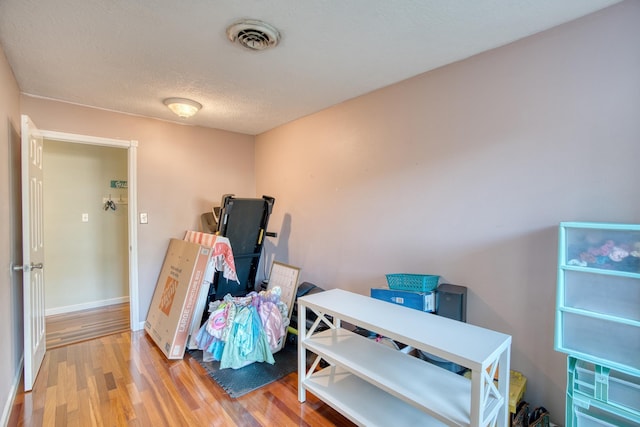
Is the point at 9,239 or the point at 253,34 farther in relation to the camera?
the point at 9,239

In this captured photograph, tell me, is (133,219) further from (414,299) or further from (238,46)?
(414,299)

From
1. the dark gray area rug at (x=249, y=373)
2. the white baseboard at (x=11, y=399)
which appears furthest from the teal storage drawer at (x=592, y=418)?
the white baseboard at (x=11, y=399)

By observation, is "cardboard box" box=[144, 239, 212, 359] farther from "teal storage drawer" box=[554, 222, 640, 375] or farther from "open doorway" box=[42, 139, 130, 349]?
"teal storage drawer" box=[554, 222, 640, 375]

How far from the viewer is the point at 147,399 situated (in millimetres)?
2119

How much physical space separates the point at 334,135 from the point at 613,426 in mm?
2689

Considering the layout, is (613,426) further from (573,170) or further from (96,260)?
(96,260)

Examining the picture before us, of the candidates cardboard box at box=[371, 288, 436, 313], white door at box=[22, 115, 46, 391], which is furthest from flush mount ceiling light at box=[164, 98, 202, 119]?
cardboard box at box=[371, 288, 436, 313]

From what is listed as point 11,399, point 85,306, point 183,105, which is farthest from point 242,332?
point 85,306

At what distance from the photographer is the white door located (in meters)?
2.13

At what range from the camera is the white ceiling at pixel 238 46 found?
5.01ft

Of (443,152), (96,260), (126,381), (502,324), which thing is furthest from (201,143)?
(502,324)

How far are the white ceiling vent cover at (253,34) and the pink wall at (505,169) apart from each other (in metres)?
1.13

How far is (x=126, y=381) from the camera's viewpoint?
7.65ft

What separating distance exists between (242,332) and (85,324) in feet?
7.59
